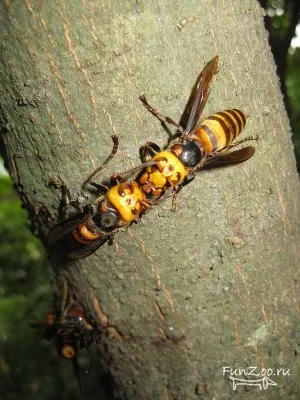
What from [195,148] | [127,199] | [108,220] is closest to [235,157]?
[195,148]

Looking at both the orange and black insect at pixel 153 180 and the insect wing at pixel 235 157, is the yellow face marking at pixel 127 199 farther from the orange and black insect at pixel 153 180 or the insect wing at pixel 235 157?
the insect wing at pixel 235 157

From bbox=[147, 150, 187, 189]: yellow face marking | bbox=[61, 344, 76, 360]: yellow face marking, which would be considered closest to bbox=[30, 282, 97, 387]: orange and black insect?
bbox=[61, 344, 76, 360]: yellow face marking

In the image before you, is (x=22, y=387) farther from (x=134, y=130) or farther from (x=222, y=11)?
(x=222, y=11)

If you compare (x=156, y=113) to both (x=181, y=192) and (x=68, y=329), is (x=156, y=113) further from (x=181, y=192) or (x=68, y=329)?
(x=68, y=329)

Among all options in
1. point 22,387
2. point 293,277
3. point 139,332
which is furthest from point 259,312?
point 22,387

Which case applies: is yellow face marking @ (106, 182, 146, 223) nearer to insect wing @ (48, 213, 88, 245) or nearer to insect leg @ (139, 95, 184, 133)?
insect wing @ (48, 213, 88, 245)

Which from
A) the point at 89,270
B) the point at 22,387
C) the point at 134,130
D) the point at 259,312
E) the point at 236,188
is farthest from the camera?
the point at 22,387
